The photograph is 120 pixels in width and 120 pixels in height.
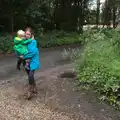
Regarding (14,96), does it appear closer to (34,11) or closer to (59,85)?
(59,85)

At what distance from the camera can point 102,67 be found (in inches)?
236

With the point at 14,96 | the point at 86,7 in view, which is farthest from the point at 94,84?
the point at 86,7

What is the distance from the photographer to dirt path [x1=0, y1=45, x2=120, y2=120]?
489 cm

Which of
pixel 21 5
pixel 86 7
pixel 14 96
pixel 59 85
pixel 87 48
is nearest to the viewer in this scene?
pixel 14 96

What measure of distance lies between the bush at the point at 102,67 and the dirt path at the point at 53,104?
24cm

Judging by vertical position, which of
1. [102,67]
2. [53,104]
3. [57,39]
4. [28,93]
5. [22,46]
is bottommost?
[57,39]

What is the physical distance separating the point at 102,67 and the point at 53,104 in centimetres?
142

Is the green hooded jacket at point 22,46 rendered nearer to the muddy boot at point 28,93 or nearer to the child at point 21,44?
the child at point 21,44

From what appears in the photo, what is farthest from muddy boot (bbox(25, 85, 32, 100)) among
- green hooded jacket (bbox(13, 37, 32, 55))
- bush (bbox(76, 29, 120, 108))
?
bush (bbox(76, 29, 120, 108))

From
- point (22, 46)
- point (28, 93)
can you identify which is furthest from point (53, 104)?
point (22, 46)

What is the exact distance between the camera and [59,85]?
6.45m

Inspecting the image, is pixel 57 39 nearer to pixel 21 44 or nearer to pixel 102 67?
pixel 102 67

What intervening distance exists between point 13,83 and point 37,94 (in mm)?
1168

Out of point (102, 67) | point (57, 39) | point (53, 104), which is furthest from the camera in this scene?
point (57, 39)
